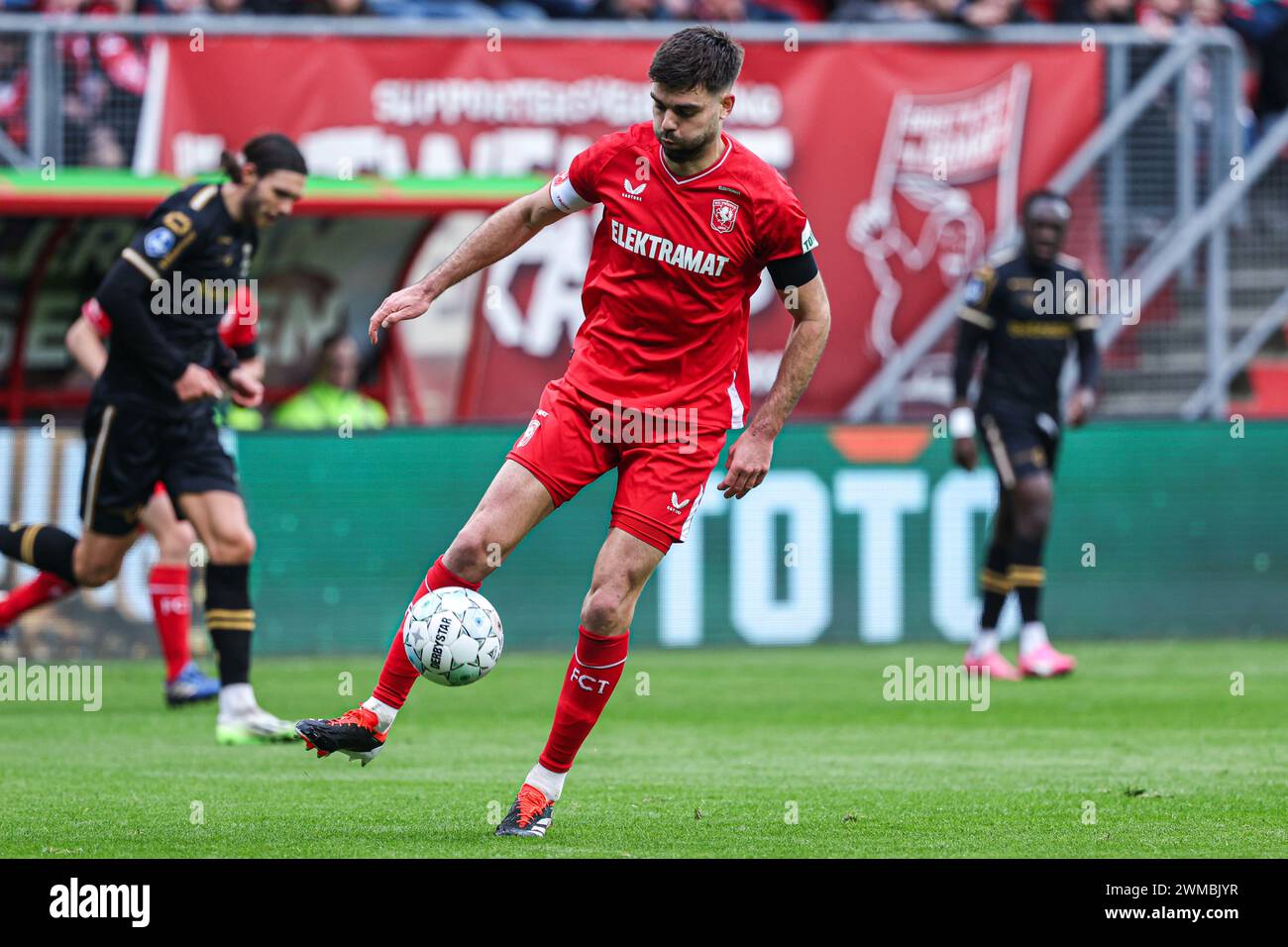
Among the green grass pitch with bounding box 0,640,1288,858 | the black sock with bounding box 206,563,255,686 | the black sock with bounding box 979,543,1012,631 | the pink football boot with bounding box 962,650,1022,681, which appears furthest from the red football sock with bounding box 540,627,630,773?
the black sock with bounding box 979,543,1012,631

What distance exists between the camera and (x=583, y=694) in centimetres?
675

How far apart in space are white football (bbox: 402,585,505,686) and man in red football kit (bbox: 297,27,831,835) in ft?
0.39

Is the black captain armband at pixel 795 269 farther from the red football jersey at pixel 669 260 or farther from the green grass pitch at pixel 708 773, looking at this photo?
the green grass pitch at pixel 708 773

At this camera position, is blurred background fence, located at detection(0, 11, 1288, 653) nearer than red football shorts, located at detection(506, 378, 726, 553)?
No

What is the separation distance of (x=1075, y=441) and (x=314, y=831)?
9.63 meters

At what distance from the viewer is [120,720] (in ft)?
33.9

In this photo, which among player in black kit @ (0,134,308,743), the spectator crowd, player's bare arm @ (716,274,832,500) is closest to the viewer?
player's bare arm @ (716,274,832,500)

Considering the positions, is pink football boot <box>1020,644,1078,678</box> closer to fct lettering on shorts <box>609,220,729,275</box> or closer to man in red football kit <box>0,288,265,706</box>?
man in red football kit <box>0,288,265,706</box>

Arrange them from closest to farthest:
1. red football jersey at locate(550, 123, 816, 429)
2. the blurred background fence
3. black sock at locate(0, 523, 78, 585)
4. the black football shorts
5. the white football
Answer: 1. the white football
2. red football jersey at locate(550, 123, 816, 429)
3. the black football shorts
4. black sock at locate(0, 523, 78, 585)
5. the blurred background fence

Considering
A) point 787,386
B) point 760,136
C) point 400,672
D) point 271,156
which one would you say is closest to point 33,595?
point 271,156

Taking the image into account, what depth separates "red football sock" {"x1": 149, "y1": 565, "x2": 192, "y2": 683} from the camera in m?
11.1

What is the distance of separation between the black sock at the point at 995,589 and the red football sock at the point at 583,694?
21.0ft

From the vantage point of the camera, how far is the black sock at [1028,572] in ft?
41.3
